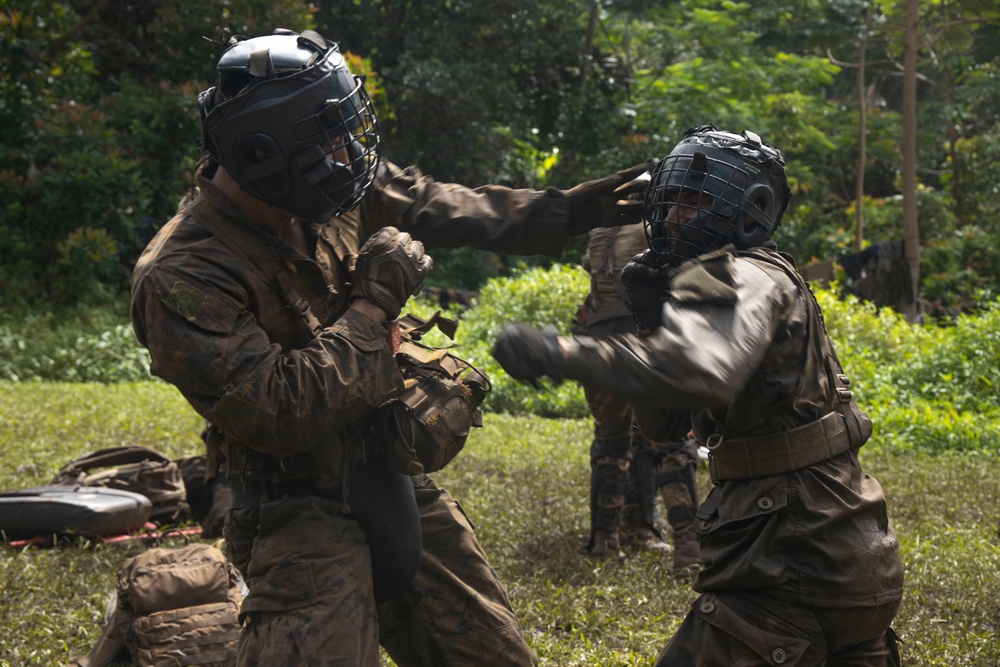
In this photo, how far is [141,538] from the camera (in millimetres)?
6047

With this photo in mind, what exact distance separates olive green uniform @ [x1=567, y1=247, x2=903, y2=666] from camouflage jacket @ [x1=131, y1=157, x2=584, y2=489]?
884 mm

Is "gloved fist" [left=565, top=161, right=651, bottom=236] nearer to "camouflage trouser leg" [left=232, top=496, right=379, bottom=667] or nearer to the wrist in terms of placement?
the wrist

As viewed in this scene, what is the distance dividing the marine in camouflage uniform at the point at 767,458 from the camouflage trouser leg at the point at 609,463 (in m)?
2.83

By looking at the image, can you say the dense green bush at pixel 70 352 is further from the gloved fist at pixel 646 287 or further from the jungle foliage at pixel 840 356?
the gloved fist at pixel 646 287

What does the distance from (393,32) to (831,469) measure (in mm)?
17218

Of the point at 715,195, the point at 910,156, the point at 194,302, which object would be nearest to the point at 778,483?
the point at 715,195

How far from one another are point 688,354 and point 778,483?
2.20 ft

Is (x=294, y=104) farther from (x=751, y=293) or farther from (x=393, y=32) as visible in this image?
(x=393, y=32)

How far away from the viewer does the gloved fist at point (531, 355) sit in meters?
2.29

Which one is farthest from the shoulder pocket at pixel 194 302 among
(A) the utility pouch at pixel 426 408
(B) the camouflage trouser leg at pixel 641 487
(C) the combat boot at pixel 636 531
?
(C) the combat boot at pixel 636 531

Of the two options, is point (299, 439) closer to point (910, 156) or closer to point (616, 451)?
point (616, 451)

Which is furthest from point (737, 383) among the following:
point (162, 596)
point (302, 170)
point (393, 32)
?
point (393, 32)

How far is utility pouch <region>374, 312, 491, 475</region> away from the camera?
2.99m

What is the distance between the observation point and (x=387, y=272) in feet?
9.46
